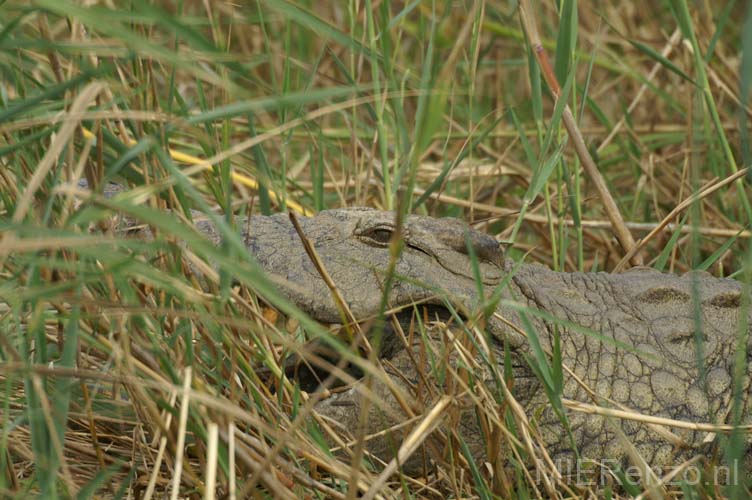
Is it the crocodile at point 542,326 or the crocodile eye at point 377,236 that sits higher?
the crocodile eye at point 377,236

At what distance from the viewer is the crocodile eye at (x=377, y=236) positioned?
7.84 ft

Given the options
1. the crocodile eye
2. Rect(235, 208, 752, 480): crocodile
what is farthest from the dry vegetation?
the crocodile eye

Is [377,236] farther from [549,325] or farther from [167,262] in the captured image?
[167,262]

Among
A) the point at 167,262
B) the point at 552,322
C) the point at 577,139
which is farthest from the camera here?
the point at 577,139

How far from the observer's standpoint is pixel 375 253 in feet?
7.79

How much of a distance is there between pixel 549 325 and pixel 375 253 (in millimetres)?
452

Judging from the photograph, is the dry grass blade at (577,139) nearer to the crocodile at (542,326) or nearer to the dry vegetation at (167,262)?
the dry vegetation at (167,262)

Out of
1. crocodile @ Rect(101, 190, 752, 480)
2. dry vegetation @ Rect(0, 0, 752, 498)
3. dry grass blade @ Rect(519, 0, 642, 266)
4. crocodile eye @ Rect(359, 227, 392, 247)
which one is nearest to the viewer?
dry vegetation @ Rect(0, 0, 752, 498)

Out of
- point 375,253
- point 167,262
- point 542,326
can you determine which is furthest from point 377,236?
point 167,262

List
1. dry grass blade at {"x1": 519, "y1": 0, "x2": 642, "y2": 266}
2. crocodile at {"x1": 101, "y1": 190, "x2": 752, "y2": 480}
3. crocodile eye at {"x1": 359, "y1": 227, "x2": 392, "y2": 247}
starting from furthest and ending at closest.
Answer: dry grass blade at {"x1": 519, "y1": 0, "x2": 642, "y2": 266}
crocodile eye at {"x1": 359, "y1": 227, "x2": 392, "y2": 247}
crocodile at {"x1": 101, "y1": 190, "x2": 752, "y2": 480}

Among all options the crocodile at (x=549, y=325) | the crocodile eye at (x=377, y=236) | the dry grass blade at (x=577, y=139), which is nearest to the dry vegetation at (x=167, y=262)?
the dry grass blade at (x=577, y=139)

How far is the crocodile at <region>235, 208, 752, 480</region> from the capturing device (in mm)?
2250

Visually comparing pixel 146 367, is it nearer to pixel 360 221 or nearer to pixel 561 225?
pixel 360 221

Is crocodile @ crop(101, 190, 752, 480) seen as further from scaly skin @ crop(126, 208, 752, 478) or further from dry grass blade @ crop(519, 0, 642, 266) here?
dry grass blade @ crop(519, 0, 642, 266)
